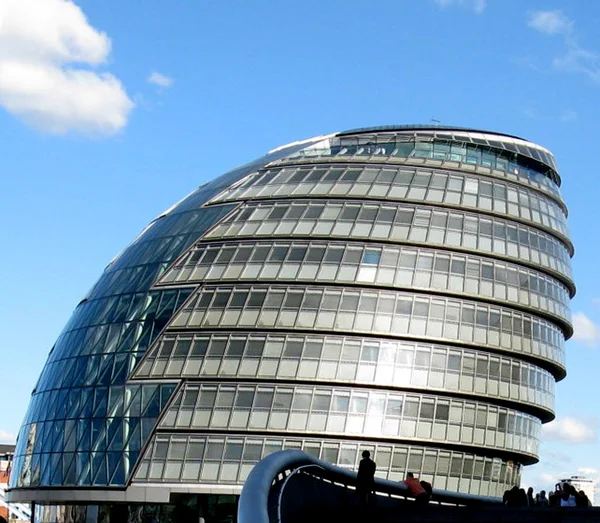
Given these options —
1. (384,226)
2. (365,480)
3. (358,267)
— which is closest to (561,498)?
(365,480)

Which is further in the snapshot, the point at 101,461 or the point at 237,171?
the point at 237,171

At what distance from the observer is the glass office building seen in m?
52.5

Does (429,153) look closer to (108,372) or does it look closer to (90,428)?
(108,372)

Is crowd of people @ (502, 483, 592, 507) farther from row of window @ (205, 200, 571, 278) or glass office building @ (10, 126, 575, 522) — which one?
row of window @ (205, 200, 571, 278)

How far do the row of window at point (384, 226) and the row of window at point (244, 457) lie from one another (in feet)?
33.9

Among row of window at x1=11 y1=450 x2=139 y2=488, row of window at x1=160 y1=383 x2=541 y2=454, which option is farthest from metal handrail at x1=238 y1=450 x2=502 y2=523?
row of window at x1=11 y1=450 x2=139 y2=488

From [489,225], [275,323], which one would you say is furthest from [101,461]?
[489,225]

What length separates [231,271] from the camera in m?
56.4

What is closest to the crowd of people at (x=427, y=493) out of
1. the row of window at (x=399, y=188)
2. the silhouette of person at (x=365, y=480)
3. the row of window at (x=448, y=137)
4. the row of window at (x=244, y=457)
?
the silhouette of person at (x=365, y=480)

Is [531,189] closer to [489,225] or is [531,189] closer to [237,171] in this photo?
[489,225]

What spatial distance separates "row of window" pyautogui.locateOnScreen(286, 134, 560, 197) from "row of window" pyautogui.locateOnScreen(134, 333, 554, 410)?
450 inches

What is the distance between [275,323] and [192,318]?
13.9 feet

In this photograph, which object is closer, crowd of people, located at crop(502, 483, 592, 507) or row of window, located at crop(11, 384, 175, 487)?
crowd of people, located at crop(502, 483, 592, 507)

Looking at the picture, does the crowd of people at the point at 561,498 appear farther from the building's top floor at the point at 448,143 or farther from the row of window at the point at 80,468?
the building's top floor at the point at 448,143
